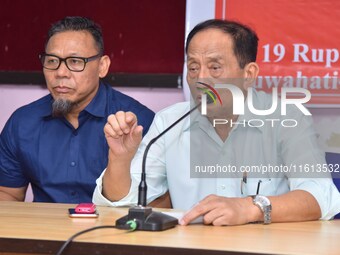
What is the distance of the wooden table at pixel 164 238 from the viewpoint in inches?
70.4

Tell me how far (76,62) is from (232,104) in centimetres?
74

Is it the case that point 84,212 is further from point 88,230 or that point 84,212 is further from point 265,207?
point 265,207

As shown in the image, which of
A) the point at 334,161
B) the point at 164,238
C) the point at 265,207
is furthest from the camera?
the point at 334,161

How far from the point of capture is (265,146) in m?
2.74

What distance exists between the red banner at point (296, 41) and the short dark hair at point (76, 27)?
516mm

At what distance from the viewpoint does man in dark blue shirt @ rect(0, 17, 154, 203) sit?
3.07 metres

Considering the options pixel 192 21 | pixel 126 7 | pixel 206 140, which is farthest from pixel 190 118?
pixel 126 7

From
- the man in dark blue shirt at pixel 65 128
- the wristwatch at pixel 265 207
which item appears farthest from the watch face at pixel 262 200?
the man in dark blue shirt at pixel 65 128

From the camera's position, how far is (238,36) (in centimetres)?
280

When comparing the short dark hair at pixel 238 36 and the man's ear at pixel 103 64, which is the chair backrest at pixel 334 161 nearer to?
the short dark hair at pixel 238 36

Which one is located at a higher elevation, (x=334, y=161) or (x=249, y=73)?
(x=249, y=73)

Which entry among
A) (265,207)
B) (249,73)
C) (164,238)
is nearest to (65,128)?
(249,73)

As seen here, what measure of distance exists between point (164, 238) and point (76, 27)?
154cm

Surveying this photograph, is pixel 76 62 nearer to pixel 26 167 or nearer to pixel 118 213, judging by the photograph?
pixel 26 167
